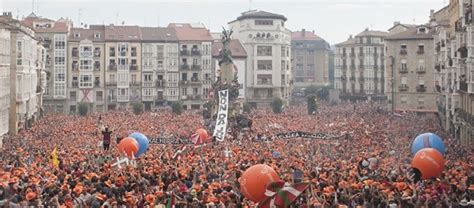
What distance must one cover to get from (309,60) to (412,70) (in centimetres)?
8202

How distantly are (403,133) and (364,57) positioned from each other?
243 ft

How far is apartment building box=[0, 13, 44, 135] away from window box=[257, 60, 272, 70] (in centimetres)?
4537

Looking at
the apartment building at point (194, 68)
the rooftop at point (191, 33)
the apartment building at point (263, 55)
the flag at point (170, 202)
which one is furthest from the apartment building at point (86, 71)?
the flag at point (170, 202)

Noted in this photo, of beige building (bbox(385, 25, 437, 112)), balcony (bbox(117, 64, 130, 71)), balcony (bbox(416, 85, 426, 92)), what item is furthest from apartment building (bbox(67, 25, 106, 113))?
balcony (bbox(416, 85, 426, 92))

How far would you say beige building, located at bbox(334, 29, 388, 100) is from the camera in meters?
128

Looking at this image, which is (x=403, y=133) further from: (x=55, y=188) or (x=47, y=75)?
(x=47, y=75)

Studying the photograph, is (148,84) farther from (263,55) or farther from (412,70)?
(412,70)

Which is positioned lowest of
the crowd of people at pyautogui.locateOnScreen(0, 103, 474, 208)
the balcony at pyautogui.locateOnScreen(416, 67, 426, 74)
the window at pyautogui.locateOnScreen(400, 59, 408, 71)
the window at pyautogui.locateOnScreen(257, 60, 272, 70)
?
the crowd of people at pyautogui.locateOnScreen(0, 103, 474, 208)

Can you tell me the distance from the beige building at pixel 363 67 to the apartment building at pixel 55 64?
51.7 metres

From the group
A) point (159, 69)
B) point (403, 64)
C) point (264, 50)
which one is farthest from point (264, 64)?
point (403, 64)

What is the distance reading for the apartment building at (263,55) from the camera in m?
113

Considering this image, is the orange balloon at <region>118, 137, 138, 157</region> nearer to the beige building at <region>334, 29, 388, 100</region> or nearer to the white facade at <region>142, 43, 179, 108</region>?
the white facade at <region>142, 43, 179, 108</region>

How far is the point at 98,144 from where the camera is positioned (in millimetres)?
45219

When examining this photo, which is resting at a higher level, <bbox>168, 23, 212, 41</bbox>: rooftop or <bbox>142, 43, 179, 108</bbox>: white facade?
<bbox>168, 23, 212, 41</bbox>: rooftop
